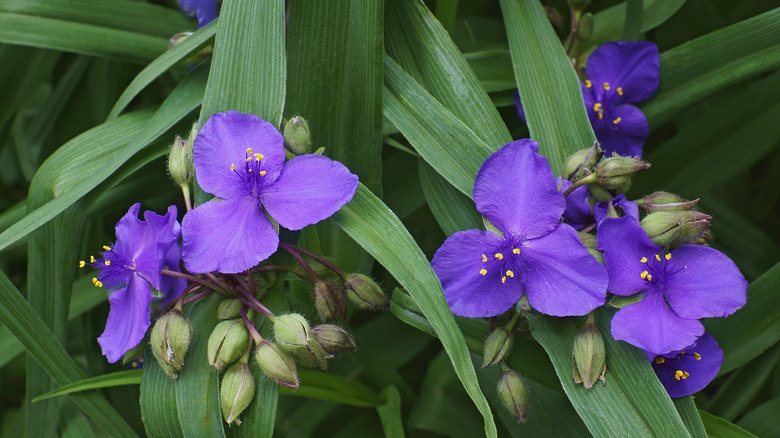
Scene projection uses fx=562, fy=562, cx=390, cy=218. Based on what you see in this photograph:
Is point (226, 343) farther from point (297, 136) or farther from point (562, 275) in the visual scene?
point (562, 275)

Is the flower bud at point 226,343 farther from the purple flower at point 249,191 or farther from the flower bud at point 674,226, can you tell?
the flower bud at point 674,226

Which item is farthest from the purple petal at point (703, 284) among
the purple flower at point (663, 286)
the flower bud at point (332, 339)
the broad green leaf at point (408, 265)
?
the flower bud at point (332, 339)

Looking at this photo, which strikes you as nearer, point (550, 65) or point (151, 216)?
point (151, 216)

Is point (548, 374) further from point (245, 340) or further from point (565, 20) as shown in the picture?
point (565, 20)

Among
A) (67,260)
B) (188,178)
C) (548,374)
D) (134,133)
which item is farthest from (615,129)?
(67,260)

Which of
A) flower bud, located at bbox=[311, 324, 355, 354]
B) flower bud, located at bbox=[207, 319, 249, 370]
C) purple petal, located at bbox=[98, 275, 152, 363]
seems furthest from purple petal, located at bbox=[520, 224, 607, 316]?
purple petal, located at bbox=[98, 275, 152, 363]

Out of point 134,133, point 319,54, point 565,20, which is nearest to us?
point 319,54

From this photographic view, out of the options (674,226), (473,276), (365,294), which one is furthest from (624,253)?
(365,294)
